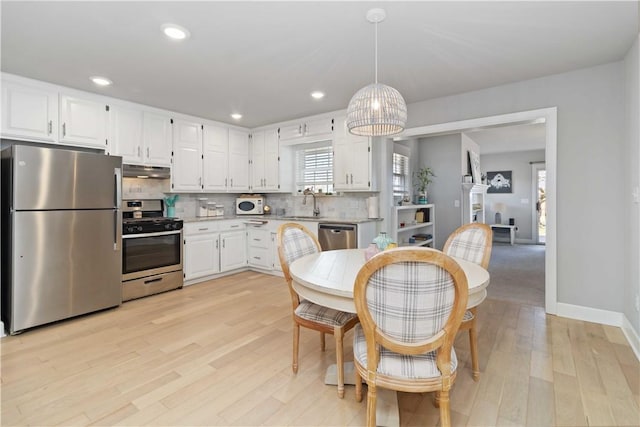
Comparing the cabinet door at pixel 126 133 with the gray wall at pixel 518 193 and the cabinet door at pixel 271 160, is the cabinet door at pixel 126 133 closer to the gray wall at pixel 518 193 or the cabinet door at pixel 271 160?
the cabinet door at pixel 271 160

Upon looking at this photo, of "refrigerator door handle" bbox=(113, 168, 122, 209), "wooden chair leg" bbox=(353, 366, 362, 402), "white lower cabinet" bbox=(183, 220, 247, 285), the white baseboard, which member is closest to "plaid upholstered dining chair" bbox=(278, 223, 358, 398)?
"wooden chair leg" bbox=(353, 366, 362, 402)

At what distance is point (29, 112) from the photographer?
3137 millimetres

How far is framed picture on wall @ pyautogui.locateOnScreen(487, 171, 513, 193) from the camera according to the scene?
28.9 ft

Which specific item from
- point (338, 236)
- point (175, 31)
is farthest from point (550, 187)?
point (175, 31)

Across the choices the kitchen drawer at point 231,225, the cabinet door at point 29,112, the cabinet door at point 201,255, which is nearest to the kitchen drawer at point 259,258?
the kitchen drawer at point 231,225

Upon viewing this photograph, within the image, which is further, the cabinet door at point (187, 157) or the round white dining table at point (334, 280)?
the cabinet door at point (187, 157)

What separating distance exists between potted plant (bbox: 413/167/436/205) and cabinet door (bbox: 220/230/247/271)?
3257mm

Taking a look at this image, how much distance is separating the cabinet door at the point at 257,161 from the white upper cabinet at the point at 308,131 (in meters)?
0.48

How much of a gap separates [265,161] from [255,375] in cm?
373

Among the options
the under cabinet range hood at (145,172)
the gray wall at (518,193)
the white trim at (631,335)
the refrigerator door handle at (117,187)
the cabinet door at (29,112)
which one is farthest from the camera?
the gray wall at (518,193)

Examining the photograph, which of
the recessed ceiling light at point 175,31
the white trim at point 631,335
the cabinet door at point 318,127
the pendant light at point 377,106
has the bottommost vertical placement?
the white trim at point 631,335

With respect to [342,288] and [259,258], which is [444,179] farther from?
[342,288]

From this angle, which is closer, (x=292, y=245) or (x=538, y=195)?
(x=292, y=245)

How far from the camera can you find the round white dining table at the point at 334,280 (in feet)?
5.16
